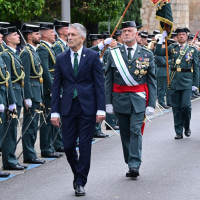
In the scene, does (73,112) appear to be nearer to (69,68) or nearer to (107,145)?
(69,68)

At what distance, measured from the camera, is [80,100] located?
7.82 meters

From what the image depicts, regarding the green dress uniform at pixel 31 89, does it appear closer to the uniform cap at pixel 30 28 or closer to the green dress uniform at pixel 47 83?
the uniform cap at pixel 30 28

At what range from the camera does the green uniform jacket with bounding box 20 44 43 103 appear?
986 centimetres

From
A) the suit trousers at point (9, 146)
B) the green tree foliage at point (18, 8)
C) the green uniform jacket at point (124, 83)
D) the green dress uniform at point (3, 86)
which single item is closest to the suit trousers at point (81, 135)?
the green uniform jacket at point (124, 83)

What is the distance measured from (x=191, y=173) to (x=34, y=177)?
203 centimetres

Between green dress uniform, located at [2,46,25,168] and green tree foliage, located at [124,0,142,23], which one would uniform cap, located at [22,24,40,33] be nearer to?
green dress uniform, located at [2,46,25,168]

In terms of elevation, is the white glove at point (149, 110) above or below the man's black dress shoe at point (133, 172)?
above

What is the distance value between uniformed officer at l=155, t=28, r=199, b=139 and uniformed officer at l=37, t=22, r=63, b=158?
2907 mm

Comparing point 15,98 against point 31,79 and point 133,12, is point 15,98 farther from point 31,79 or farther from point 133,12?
point 133,12

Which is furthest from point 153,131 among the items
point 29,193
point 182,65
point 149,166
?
point 29,193

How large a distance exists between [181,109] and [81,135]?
527 cm

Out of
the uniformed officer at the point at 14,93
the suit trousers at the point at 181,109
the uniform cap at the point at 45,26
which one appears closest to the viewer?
the uniformed officer at the point at 14,93

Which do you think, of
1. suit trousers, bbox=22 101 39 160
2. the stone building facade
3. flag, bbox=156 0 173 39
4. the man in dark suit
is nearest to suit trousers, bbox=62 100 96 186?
the man in dark suit

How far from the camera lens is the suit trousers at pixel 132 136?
874 cm
